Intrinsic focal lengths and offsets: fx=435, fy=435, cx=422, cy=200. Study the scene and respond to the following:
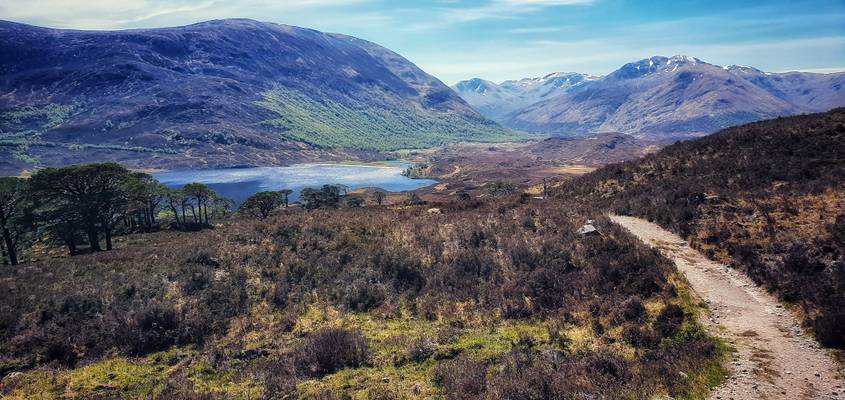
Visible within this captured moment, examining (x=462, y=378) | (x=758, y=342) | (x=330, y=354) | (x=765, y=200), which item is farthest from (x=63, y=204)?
(x=765, y=200)

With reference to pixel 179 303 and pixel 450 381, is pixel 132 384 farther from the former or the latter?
pixel 450 381

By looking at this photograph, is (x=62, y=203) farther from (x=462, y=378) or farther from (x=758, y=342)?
(x=758, y=342)

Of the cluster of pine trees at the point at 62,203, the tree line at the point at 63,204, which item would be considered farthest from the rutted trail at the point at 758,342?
the tree line at the point at 63,204

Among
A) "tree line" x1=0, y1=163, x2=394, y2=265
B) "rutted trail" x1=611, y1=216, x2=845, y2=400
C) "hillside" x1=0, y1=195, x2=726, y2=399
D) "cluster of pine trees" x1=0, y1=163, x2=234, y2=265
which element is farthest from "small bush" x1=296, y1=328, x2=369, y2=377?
"tree line" x1=0, y1=163, x2=394, y2=265

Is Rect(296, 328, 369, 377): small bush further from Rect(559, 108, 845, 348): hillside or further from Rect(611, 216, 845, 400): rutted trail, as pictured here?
Rect(559, 108, 845, 348): hillside

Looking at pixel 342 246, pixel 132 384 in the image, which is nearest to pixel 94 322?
pixel 132 384

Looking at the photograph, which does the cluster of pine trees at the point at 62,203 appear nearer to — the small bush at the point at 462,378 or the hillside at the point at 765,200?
the small bush at the point at 462,378
